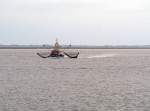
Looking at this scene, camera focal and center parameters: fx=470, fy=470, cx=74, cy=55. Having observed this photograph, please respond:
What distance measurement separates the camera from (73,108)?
21.6 metres

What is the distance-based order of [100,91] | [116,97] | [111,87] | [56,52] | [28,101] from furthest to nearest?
1. [56,52]
2. [111,87]
3. [100,91]
4. [116,97]
5. [28,101]

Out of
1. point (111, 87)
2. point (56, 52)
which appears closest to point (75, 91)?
point (111, 87)

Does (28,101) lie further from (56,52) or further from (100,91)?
(56,52)

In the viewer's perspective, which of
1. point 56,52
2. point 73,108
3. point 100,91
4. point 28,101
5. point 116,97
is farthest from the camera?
point 56,52

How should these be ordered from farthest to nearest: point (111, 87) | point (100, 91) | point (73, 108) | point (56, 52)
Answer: point (56, 52), point (111, 87), point (100, 91), point (73, 108)

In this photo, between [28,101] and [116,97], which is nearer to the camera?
[28,101]

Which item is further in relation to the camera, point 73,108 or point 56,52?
point 56,52

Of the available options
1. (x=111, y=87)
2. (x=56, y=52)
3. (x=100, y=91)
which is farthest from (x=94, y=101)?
(x=56, y=52)

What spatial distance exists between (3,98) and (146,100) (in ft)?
24.5

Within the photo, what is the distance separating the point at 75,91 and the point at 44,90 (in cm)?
196

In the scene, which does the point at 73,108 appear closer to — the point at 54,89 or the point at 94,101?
the point at 94,101

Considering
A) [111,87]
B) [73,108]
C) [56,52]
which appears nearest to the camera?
[73,108]

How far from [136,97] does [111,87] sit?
5443 millimetres

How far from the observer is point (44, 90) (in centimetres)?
2886
